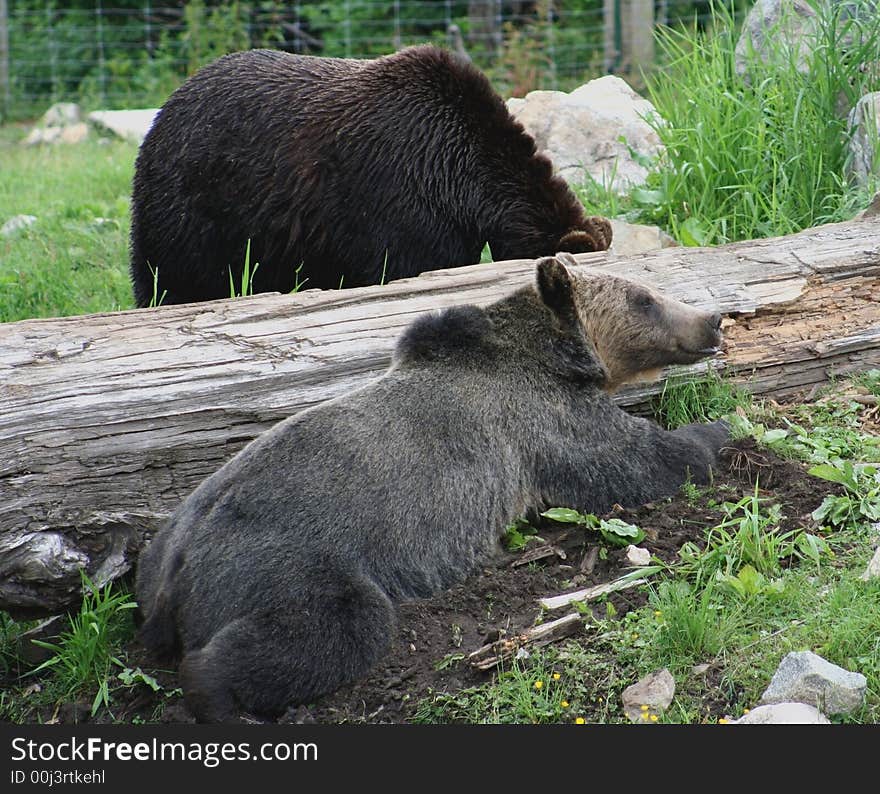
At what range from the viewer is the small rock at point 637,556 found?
4.37 m

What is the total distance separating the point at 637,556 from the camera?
4.41m

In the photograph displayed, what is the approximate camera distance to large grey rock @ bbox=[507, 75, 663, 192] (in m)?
8.64

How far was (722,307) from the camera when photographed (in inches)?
217

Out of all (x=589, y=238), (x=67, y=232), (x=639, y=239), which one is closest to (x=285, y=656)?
(x=589, y=238)

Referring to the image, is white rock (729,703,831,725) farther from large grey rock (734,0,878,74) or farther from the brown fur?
large grey rock (734,0,878,74)

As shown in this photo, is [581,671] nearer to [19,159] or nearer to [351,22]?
[19,159]

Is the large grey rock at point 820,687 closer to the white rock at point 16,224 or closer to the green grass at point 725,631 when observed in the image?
the green grass at point 725,631

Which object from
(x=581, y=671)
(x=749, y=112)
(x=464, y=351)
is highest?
(x=749, y=112)

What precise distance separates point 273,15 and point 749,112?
32.2 feet

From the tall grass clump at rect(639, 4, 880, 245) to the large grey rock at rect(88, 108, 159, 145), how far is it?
6943 mm

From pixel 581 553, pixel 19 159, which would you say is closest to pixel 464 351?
pixel 581 553

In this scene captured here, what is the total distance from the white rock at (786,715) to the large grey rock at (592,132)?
5452 millimetres

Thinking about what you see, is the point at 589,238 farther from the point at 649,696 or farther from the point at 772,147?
the point at 649,696

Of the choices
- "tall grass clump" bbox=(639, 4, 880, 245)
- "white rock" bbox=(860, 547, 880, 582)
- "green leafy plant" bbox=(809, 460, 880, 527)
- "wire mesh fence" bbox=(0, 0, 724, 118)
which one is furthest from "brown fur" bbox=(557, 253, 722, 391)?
"wire mesh fence" bbox=(0, 0, 724, 118)
